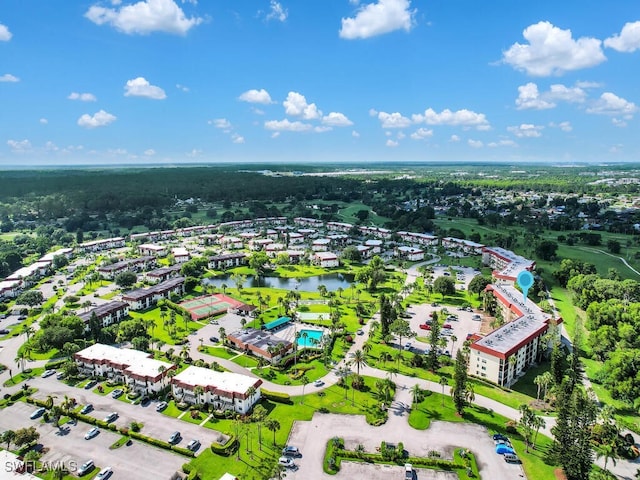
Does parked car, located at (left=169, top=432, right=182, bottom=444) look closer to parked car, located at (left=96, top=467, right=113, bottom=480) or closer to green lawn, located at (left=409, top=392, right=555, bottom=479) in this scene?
parked car, located at (left=96, top=467, right=113, bottom=480)

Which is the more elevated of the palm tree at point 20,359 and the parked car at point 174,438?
the palm tree at point 20,359

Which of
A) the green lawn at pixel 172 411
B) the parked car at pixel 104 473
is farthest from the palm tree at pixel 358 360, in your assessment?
the parked car at pixel 104 473

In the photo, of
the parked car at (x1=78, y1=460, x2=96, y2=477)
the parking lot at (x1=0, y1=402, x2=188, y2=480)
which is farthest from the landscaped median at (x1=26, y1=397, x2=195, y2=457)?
the parked car at (x1=78, y1=460, x2=96, y2=477)

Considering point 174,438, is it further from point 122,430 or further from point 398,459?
point 398,459

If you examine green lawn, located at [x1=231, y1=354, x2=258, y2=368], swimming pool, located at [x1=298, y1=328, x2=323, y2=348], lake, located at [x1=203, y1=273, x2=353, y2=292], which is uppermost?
swimming pool, located at [x1=298, y1=328, x2=323, y2=348]

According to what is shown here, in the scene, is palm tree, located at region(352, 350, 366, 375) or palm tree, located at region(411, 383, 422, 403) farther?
palm tree, located at region(352, 350, 366, 375)

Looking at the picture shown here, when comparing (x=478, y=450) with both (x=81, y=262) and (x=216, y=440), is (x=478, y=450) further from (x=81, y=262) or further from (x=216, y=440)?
(x=81, y=262)

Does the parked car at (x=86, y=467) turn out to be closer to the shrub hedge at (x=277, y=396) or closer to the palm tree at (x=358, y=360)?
the shrub hedge at (x=277, y=396)
